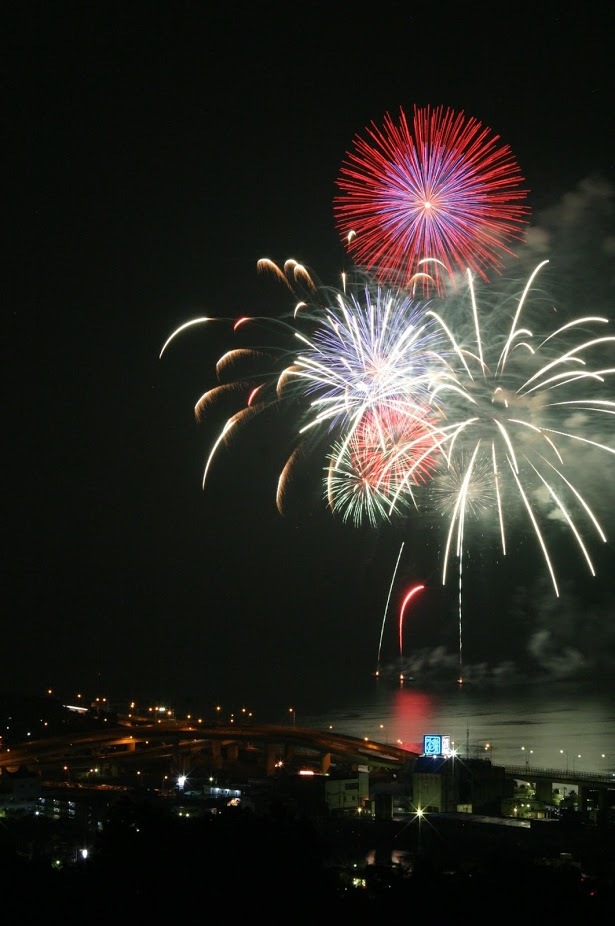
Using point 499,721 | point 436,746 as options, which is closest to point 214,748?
point 436,746

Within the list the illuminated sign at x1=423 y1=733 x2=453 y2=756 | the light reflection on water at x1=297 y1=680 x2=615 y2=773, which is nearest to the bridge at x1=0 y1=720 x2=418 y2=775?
the light reflection on water at x1=297 y1=680 x2=615 y2=773

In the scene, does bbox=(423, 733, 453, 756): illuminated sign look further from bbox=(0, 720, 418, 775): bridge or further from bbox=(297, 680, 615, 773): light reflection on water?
bbox=(297, 680, 615, 773): light reflection on water

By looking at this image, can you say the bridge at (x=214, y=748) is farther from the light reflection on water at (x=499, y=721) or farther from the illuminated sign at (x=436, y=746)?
the illuminated sign at (x=436, y=746)

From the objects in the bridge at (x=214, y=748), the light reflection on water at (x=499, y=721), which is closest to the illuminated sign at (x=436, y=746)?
the bridge at (x=214, y=748)

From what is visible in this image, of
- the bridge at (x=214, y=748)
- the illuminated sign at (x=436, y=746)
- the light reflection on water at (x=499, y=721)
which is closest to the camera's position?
the illuminated sign at (x=436, y=746)

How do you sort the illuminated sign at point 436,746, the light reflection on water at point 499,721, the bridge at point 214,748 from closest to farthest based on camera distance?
1. the illuminated sign at point 436,746
2. the bridge at point 214,748
3. the light reflection on water at point 499,721

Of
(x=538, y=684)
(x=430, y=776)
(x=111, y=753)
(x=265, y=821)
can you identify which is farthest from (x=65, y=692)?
(x=265, y=821)

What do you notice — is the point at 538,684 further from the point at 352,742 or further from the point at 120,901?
the point at 120,901

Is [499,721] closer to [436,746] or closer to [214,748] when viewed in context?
[214,748]
